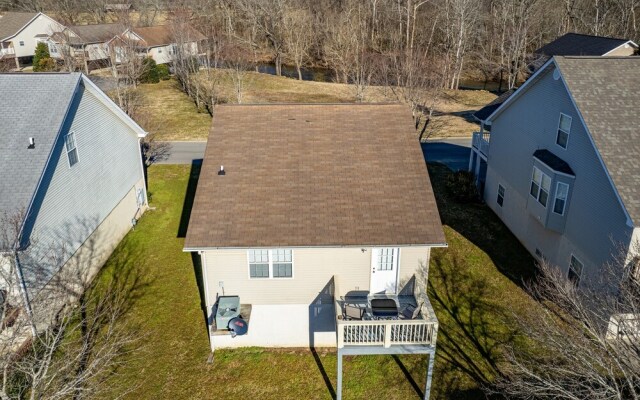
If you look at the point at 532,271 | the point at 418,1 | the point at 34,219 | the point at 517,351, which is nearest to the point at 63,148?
the point at 34,219

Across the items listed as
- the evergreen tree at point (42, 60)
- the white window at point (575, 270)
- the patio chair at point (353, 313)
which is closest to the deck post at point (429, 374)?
the patio chair at point (353, 313)

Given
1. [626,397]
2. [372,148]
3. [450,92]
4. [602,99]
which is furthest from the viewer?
[450,92]

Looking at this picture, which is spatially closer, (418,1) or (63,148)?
(63,148)


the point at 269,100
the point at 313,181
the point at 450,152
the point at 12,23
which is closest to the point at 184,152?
the point at 269,100

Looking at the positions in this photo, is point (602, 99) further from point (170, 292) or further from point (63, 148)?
point (63, 148)

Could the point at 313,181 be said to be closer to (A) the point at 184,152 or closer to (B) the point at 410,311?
(B) the point at 410,311

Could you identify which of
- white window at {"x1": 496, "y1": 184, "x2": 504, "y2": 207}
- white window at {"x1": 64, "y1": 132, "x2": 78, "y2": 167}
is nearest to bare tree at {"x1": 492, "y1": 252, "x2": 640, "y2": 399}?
white window at {"x1": 496, "y1": 184, "x2": 504, "y2": 207}

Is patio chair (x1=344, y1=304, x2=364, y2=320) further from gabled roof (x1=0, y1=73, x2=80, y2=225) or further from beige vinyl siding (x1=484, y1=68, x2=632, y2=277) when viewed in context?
gabled roof (x1=0, y1=73, x2=80, y2=225)
